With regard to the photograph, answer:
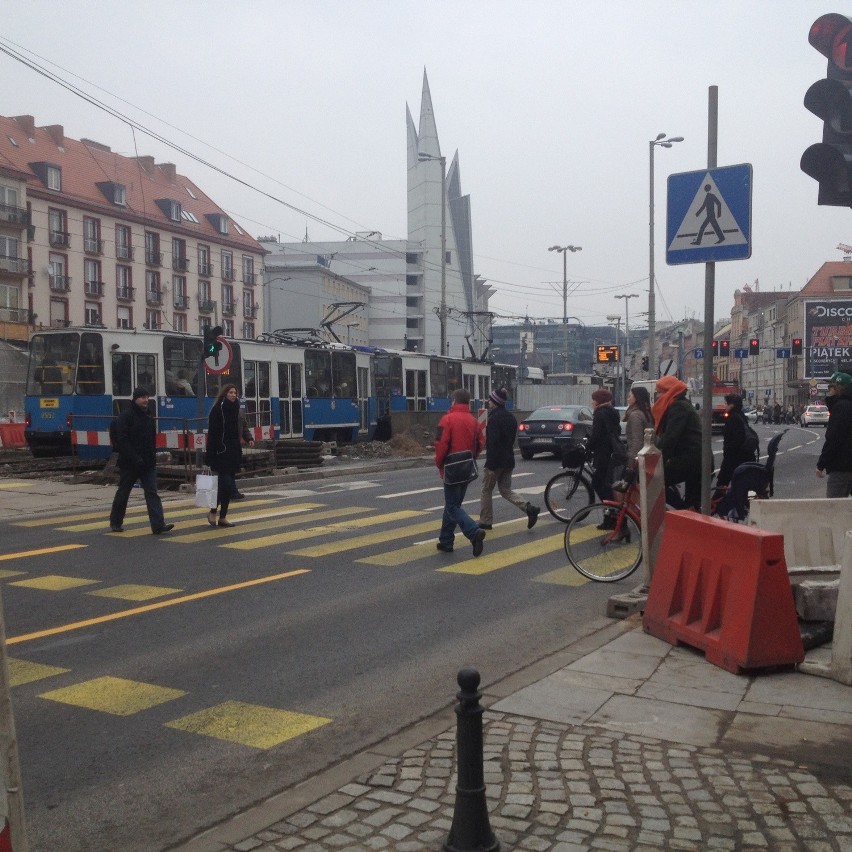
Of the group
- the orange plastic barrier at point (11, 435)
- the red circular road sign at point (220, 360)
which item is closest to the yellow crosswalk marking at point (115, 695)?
the red circular road sign at point (220, 360)

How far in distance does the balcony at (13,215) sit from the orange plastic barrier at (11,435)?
3195 cm

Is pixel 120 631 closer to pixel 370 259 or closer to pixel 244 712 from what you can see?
pixel 244 712

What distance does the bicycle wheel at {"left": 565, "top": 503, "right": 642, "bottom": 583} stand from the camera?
9266mm

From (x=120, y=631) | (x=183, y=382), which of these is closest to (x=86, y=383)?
(x=183, y=382)

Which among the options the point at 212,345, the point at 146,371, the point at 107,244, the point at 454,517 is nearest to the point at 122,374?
the point at 146,371

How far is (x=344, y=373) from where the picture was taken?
30875 millimetres

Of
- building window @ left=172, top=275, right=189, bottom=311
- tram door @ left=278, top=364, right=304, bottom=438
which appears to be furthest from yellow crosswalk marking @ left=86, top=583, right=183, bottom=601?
building window @ left=172, top=275, right=189, bottom=311

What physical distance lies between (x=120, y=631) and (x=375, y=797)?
3933 mm

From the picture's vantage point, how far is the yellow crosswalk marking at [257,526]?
12.5 meters

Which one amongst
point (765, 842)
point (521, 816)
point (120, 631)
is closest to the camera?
point (765, 842)

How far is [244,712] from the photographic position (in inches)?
222

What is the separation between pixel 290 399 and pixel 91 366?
6393mm

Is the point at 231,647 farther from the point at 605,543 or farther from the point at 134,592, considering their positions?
the point at 605,543

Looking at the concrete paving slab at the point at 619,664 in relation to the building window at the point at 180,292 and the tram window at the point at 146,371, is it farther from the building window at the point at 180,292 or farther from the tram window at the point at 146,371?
the building window at the point at 180,292
